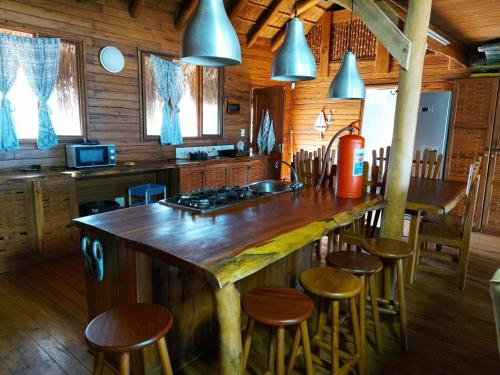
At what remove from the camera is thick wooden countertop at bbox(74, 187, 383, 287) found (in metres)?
1.37

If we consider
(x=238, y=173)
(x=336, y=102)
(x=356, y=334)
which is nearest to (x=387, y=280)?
(x=356, y=334)

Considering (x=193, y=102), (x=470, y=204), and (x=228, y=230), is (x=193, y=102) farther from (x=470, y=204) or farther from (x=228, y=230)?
(x=228, y=230)

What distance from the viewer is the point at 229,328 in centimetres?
137

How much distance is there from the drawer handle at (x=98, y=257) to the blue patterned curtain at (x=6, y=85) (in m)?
2.39

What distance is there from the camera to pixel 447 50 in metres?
4.26

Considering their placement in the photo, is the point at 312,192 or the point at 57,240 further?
the point at 57,240

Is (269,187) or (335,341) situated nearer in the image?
(335,341)

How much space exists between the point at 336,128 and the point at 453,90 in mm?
1914

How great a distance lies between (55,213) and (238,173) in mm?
2677

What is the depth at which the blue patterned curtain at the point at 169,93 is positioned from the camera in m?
4.74

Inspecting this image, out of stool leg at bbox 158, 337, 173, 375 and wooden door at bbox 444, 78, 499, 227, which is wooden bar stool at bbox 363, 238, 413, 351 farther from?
wooden door at bbox 444, 78, 499, 227

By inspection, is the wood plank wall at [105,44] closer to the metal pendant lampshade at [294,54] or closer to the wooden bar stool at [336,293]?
the metal pendant lampshade at [294,54]

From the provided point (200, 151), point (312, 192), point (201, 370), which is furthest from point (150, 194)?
point (201, 370)

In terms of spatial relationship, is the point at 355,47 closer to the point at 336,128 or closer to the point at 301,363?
the point at 336,128
